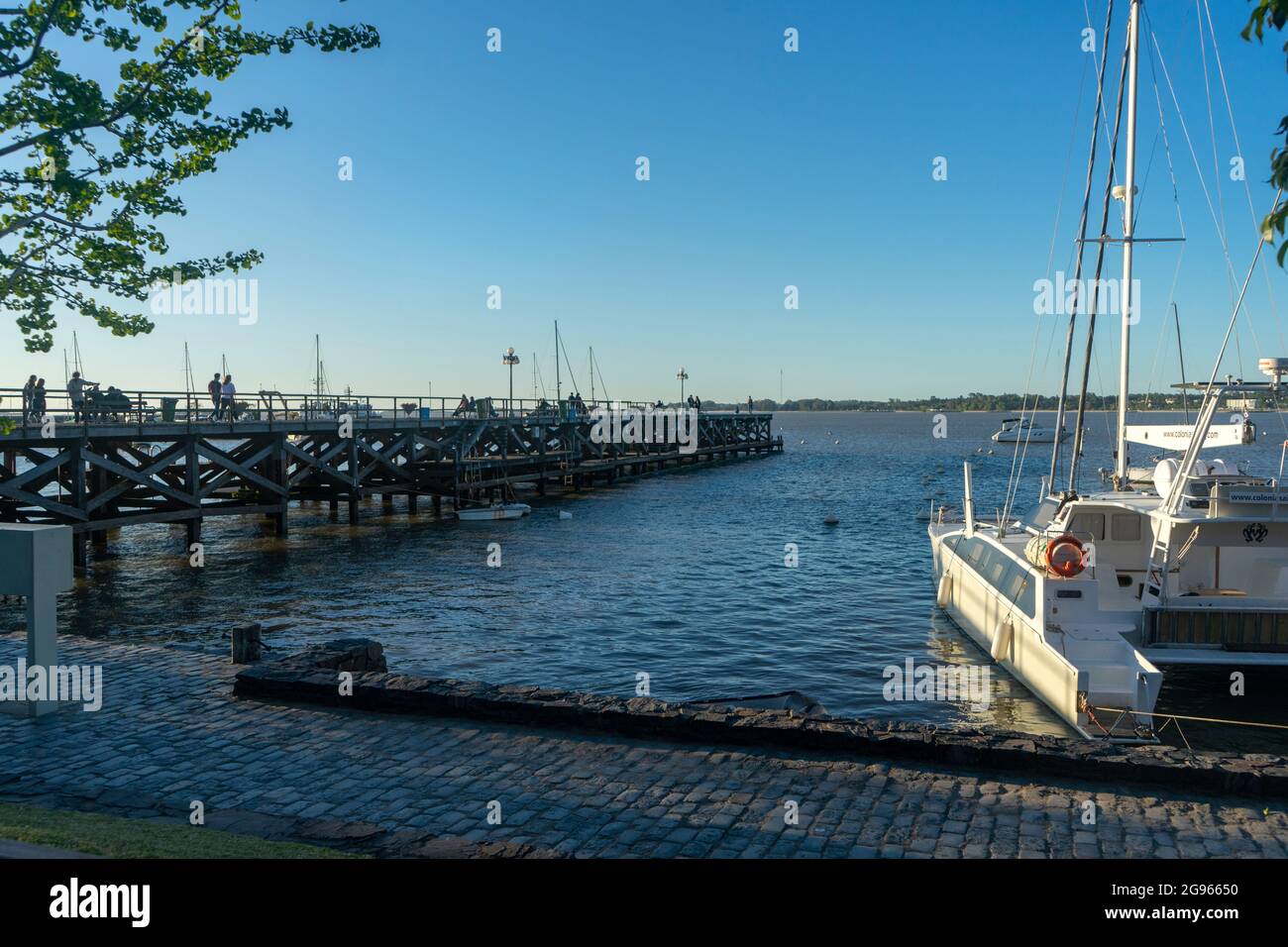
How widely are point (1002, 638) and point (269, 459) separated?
26.8 meters

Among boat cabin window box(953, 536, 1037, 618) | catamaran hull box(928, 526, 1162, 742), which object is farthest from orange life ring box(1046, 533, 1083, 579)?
boat cabin window box(953, 536, 1037, 618)

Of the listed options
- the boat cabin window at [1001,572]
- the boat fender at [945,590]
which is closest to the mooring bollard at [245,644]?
the boat cabin window at [1001,572]

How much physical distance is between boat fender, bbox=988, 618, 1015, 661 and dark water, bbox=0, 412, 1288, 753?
531 millimetres

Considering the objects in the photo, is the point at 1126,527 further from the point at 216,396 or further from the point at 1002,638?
the point at 216,396

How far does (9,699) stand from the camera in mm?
10094

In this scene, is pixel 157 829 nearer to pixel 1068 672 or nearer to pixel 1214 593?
pixel 1068 672

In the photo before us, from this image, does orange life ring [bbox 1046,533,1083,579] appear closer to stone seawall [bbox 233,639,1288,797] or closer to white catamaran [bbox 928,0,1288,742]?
white catamaran [bbox 928,0,1288,742]

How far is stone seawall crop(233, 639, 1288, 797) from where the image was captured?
7715 mm

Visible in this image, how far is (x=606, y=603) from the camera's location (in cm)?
2350

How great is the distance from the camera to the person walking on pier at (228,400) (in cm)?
3203

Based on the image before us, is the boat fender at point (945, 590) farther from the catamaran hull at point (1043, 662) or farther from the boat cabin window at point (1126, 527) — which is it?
the boat cabin window at point (1126, 527)

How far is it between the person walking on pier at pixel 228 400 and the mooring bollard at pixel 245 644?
2201 cm

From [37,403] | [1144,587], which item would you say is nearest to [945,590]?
[1144,587]

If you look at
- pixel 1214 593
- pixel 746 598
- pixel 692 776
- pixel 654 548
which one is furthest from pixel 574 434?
pixel 692 776
